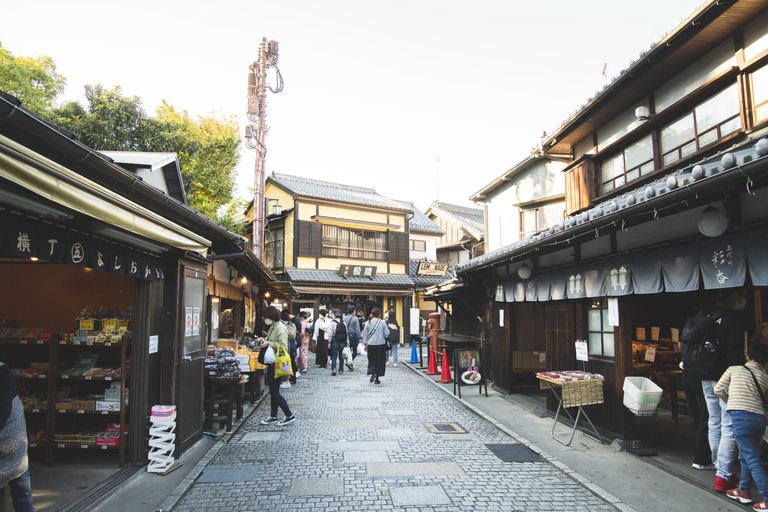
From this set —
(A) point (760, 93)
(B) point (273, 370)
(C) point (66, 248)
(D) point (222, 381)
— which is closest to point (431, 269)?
(B) point (273, 370)

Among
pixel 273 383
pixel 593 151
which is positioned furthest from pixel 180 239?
pixel 593 151

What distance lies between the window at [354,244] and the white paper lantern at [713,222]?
71.7 ft

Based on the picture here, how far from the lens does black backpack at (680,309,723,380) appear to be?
562 centimetres

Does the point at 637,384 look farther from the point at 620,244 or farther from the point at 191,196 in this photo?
the point at 191,196

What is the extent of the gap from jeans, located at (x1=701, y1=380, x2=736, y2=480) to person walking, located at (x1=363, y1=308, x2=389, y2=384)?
828 cm

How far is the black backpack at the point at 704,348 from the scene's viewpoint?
5.62m

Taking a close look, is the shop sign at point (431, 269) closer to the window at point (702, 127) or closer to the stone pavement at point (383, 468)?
the stone pavement at point (383, 468)

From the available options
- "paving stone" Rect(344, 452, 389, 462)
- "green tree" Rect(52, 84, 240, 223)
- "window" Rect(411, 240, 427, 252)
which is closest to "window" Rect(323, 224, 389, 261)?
"window" Rect(411, 240, 427, 252)

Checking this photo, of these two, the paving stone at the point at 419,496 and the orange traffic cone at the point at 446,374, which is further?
the orange traffic cone at the point at 446,374

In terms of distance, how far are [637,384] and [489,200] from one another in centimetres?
1259

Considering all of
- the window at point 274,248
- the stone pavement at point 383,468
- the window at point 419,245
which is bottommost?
the stone pavement at point 383,468

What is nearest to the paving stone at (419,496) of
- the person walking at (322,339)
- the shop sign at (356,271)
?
the person walking at (322,339)

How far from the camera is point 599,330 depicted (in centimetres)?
774

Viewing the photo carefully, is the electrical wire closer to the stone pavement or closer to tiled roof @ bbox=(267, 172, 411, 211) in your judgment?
the stone pavement
